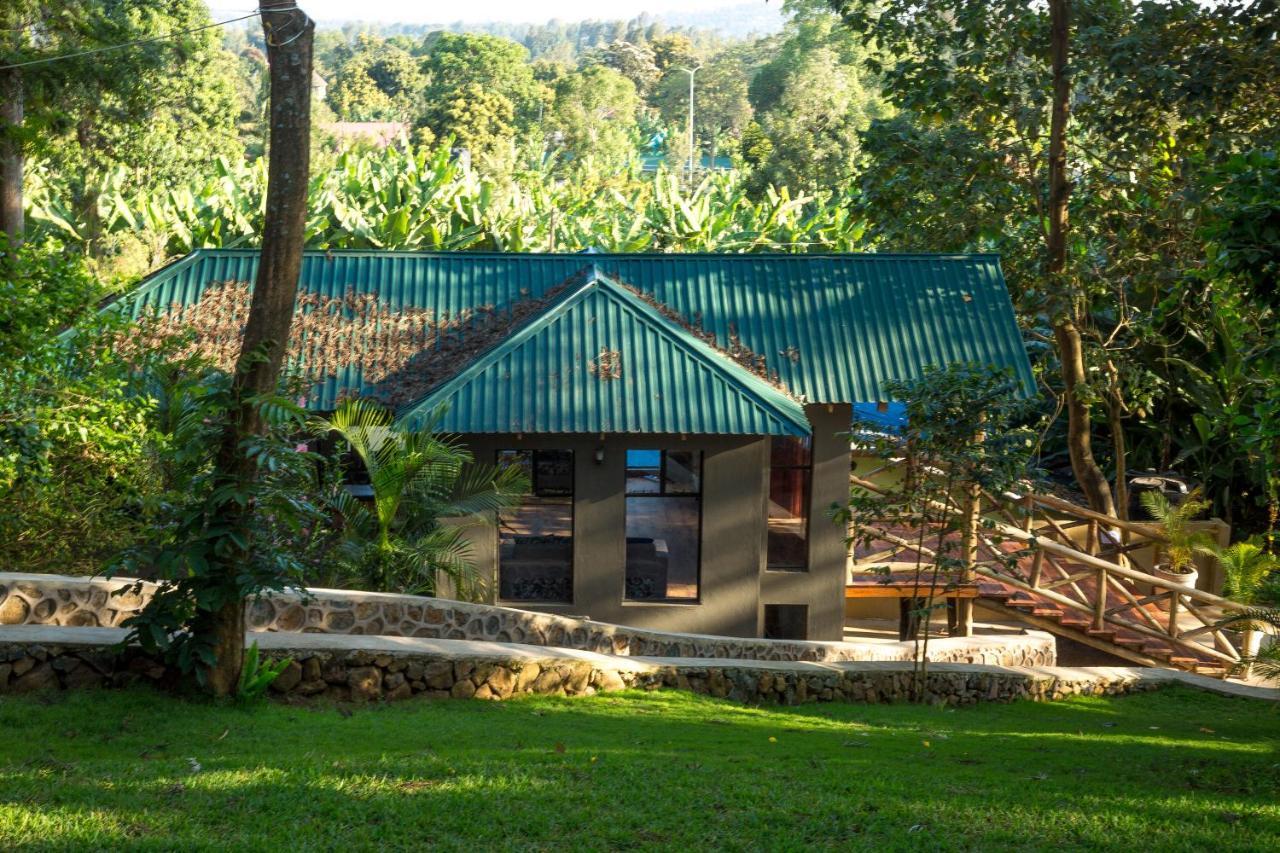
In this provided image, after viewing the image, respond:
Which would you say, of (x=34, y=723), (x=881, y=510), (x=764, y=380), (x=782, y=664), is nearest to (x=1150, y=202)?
(x=764, y=380)

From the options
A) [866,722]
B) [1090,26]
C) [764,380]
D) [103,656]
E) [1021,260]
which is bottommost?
[866,722]

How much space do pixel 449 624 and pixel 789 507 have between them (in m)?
5.41

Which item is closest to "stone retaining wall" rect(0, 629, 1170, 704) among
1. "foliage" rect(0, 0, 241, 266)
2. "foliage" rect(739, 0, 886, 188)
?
"foliage" rect(0, 0, 241, 266)

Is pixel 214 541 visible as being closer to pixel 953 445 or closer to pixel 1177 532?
pixel 953 445

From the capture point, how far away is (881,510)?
1430 cm

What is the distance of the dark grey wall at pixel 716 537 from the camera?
1614 cm

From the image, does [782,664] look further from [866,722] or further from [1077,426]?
[1077,426]

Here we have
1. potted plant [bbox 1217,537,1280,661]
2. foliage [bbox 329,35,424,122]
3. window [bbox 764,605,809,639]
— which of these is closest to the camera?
window [bbox 764,605,809,639]

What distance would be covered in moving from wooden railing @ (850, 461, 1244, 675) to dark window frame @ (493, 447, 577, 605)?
3.59m

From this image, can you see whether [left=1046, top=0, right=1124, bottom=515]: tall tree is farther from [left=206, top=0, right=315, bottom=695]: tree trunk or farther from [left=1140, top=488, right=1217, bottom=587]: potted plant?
[left=206, top=0, right=315, bottom=695]: tree trunk

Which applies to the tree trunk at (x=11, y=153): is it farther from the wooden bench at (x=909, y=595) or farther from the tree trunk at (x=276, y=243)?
the wooden bench at (x=909, y=595)

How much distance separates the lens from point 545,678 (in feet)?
41.1

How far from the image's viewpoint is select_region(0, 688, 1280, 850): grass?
730cm

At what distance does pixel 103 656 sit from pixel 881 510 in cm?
803
